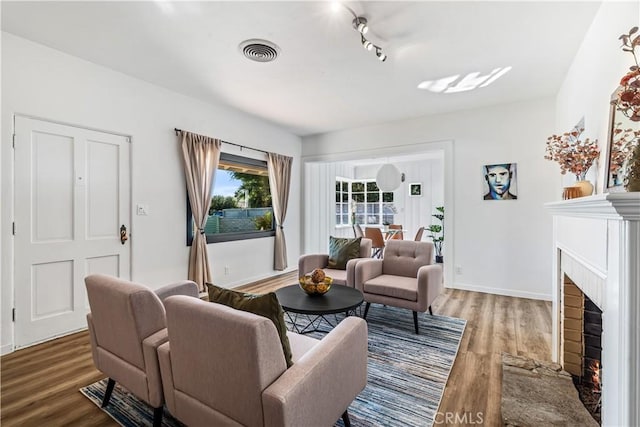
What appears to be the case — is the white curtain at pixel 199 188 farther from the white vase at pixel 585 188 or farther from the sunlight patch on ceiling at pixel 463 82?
the white vase at pixel 585 188

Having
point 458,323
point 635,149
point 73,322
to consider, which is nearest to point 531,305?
point 458,323

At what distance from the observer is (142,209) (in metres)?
3.47

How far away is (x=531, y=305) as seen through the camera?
12.4ft

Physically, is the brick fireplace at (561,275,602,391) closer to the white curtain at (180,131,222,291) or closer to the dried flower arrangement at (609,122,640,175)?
the dried flower arrangement at (609,122,640,175)

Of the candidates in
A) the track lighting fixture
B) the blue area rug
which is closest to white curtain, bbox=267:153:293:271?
the blue area rug

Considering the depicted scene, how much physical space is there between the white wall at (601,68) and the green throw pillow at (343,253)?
239 cm

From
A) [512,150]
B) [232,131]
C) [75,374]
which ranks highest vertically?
[232,131]

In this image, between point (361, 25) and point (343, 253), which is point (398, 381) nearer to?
point (343, 253)

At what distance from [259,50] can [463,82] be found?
2428 mm

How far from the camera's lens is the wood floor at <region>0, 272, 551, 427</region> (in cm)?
176

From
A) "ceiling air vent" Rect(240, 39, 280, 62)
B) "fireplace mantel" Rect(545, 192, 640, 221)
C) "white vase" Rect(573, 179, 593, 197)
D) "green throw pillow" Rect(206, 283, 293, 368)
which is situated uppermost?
"ceiling air vent" Rect(240, 39, 280, 62)

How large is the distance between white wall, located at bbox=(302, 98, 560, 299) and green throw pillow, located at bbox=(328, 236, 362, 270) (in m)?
1.79

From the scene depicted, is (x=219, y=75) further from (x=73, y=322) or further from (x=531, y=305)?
(x=531, y=305)

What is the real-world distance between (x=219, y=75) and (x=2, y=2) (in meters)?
1.66
